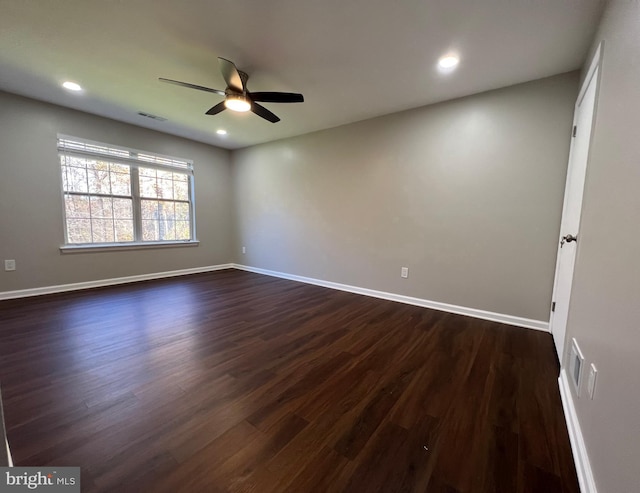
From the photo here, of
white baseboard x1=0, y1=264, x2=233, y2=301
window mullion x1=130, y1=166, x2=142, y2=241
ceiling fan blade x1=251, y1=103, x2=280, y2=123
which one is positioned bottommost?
white baseboard x1=0, y1=264, x2=233, y2=301

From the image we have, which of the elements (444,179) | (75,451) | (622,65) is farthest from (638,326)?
(444,179)

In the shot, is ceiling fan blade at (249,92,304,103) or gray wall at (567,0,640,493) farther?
ceiling fan blade at (249,92,304,103)

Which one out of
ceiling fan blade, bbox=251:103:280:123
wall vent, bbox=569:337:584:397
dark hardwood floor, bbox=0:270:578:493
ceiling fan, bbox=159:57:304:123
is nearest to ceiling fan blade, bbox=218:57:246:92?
ceiling fan, bbox=159:57:304:123

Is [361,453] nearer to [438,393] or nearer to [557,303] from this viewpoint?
[438,393]

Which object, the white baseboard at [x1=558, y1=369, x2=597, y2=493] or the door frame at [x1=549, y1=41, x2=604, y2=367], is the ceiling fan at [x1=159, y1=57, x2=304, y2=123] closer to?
the door frame at [x1=549, y1=41, x2=604, y2=367]

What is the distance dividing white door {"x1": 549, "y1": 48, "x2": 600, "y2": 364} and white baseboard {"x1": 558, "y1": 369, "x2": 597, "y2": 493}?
398mm

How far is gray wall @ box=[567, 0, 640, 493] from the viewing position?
84 centimetres

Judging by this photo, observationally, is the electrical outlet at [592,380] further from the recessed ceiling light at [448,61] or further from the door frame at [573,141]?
the recessed ceiling light at [448,61]

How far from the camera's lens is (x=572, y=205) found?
2092 millimetres

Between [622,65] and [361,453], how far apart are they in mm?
2181

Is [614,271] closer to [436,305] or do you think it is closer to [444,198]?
[444,198]

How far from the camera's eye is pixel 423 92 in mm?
2834

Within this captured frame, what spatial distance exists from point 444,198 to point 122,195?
4.87 metres

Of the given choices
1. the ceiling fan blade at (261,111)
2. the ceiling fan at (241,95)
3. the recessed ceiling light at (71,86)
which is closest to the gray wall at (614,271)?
the ceiling fan at (241,95)
